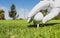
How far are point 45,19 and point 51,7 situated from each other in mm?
550

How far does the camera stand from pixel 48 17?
687 cm

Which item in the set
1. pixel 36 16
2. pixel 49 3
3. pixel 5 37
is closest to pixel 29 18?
pixel 36 16

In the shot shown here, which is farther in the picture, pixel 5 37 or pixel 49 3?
pixel 49 3

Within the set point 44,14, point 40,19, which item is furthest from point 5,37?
point 44,14

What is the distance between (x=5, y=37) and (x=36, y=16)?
304 centimetres

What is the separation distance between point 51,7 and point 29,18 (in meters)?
0.85

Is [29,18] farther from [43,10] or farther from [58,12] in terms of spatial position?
[58,12]

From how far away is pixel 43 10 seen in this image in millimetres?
7078

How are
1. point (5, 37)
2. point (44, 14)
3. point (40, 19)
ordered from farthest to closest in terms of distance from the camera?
point (44, 14)
point (40, 19)
point (5, 37)

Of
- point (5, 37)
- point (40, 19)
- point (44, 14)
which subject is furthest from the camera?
point (44, 14)

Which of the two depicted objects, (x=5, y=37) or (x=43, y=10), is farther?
(x=43, y=10)

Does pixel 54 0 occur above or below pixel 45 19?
above

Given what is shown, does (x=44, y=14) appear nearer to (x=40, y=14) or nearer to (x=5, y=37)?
(x=40, y=14)

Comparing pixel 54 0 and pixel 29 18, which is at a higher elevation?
pixel 54 0
